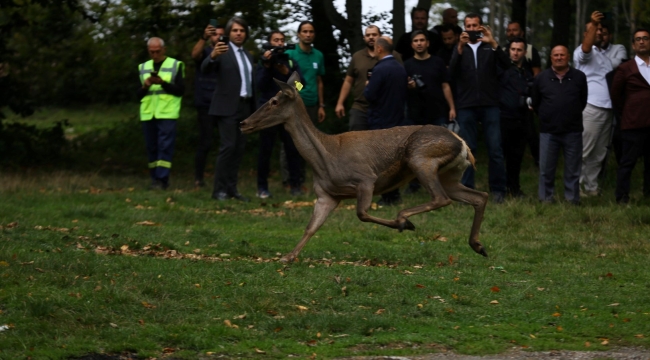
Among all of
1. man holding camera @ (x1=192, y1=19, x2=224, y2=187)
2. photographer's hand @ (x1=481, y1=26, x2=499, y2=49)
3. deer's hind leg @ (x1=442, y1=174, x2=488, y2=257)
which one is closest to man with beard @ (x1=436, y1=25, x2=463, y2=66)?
photographer's hand @ (x1=481, y1=26, x2=499, y2=49)

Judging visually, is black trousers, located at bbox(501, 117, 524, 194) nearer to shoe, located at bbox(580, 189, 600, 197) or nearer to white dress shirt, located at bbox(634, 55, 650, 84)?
shoe, located at bbox(580, 189, 600, 197)

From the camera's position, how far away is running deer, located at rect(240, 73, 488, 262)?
10953mm

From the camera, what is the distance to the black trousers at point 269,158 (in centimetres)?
1744

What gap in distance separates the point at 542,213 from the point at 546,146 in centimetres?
175

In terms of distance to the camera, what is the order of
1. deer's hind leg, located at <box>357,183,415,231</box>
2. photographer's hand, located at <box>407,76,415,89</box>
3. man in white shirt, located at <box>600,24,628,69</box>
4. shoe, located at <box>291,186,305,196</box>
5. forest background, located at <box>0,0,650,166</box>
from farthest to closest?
forest background, located at <box>0,0,650,166</box> < shoe, located at <box>291,186,305,196</box> < man in white shirt, located at <box>600,24,628,69</box> < photographer's hand, located at <box>407,76,415,89</box> < deer's hind leg, located at <box>357,183,415,231</box>

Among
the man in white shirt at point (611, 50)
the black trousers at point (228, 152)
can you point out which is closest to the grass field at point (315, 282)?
the black trousers at point (228, 152)

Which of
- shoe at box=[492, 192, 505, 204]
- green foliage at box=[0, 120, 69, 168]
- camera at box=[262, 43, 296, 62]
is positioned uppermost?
camera at box=[262, 43, 296, 62]

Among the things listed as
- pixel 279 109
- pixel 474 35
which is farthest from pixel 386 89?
pixel 279 109

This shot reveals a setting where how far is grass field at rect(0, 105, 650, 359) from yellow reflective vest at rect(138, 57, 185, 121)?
299 cm

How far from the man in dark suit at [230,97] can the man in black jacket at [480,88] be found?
10.3ft

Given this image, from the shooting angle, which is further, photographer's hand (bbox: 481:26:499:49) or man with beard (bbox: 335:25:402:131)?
man with beard (bbox: 335:25:402:131)

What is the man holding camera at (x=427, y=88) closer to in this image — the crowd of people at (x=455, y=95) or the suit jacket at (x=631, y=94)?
the crowd of people at (x=455, y=95)

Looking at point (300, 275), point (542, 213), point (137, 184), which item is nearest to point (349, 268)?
point (300, 275)

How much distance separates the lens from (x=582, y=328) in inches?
336
